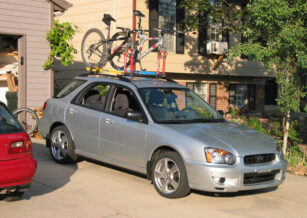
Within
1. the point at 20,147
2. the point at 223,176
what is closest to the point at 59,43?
the point at 20,147

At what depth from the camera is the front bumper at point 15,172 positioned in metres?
5.50

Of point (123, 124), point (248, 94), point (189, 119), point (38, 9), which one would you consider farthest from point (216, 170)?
point (248, 94)

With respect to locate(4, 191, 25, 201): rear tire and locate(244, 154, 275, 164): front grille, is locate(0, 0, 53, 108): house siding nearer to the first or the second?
locate(4, 191, 25, 201): rear tire

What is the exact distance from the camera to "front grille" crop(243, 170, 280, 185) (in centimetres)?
634

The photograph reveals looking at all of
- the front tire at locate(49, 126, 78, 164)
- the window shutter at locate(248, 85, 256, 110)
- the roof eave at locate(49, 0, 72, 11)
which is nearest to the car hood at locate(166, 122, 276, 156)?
the front tire at locate(49, 126, 78, 164)

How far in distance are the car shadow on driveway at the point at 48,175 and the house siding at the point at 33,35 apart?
3.65m

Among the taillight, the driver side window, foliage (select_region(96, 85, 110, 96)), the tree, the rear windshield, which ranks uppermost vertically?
the tree

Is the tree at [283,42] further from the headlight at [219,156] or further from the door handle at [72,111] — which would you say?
the door handle at [72,111]

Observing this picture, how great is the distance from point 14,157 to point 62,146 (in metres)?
2.97

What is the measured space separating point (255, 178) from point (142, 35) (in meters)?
6.82

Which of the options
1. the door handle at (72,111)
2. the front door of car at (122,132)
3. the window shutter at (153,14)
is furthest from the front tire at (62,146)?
the window shutter at (153,14)

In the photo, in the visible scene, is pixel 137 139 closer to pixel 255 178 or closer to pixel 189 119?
pixel 189 119

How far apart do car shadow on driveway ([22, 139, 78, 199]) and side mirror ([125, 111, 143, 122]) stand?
149cm

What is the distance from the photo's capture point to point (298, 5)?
9477 mm
